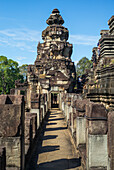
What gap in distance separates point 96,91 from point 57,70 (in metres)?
14.0

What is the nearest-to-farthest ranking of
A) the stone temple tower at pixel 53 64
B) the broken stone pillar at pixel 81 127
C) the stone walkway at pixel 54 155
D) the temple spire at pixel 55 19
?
the stone walkway at pixel 54 155
the broken stone pillar at pixel 81 127
the stone temple tower at pixel 53 64
the temple spire at pixel 55 19

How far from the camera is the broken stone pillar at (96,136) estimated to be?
4.09 m

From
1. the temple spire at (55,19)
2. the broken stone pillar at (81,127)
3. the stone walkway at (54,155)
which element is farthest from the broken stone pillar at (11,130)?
the temple spire at (55,19)

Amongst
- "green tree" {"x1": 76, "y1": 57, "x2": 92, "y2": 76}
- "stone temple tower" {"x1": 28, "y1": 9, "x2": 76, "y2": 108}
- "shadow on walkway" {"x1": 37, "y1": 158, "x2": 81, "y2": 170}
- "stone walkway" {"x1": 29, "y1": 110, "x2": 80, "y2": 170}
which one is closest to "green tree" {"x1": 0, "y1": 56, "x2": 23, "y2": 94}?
"stone temple tower" {"x1": 28, "y1": 9, "x2": 76, "y2": 108}

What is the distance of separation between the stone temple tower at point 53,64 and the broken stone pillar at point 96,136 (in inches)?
764

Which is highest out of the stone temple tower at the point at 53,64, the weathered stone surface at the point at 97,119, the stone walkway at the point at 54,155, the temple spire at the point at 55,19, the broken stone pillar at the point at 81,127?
the temple spire at the point at 55,19

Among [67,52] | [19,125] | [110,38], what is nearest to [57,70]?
[67,52]

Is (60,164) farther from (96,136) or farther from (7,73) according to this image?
(7,73)

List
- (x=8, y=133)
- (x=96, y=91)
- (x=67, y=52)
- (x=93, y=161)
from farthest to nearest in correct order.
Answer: (x=67, y=52), (x=96, y=91), (x=93, y=161), (x=8, y=133)

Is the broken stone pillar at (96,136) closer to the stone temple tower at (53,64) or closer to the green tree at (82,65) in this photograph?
the stone temple tower at (53,64)

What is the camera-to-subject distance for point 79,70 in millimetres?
56781

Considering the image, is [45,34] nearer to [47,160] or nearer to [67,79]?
[67,79]

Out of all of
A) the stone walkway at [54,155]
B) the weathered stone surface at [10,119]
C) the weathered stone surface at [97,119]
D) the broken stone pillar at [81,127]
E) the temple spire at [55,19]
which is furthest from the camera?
the temple spire at [55,19]

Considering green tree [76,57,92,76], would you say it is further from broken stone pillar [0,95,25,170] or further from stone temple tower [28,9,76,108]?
broken stone pillar [0,95,25,170]
